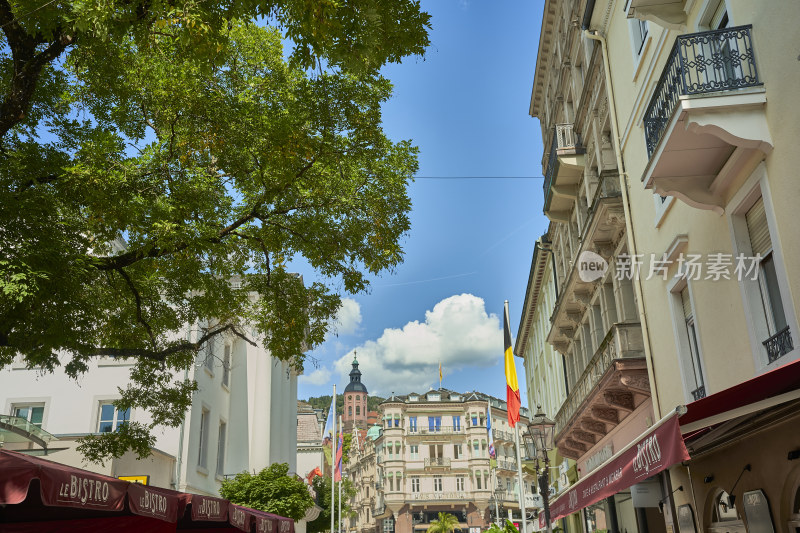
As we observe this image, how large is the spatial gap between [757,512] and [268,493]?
2148 centimetres

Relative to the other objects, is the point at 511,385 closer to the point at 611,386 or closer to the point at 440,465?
the point at 611,386

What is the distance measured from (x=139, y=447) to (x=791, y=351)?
10519 millimetres

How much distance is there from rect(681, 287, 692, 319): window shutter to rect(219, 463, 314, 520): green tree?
756 inches

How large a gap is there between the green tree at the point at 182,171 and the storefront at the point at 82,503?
194 centimetres

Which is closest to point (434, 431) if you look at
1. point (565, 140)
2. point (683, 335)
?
point (565, 140)

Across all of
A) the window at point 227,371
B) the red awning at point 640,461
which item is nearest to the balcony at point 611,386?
the red awning at point 640,461

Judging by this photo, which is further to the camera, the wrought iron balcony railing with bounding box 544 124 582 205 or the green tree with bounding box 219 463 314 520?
the green tree with bounding box 219 463 314 520

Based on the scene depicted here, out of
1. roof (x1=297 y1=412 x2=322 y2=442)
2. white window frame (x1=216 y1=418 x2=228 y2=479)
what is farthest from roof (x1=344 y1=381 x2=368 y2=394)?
white window frame (x1=216 y1=418 x2=228 y2=479)

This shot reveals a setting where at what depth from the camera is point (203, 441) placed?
26.1m

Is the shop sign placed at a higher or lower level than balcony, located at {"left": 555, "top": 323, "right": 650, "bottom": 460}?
lower

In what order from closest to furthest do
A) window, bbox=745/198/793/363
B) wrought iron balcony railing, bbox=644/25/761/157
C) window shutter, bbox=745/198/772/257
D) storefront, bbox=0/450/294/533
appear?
storefront, bbox=0/450/294/533 < wrought iron balcony railing, bbox=644/25/761/157 < window, bbox=745/198/793/363 < window shutter, bbox=745/198/772/257

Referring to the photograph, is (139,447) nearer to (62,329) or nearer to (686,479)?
(62,329)

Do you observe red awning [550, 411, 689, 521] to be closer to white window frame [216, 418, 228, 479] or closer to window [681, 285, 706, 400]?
window [681, 285, 706, 400]

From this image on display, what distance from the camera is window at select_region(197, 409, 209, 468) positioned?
2578cm
